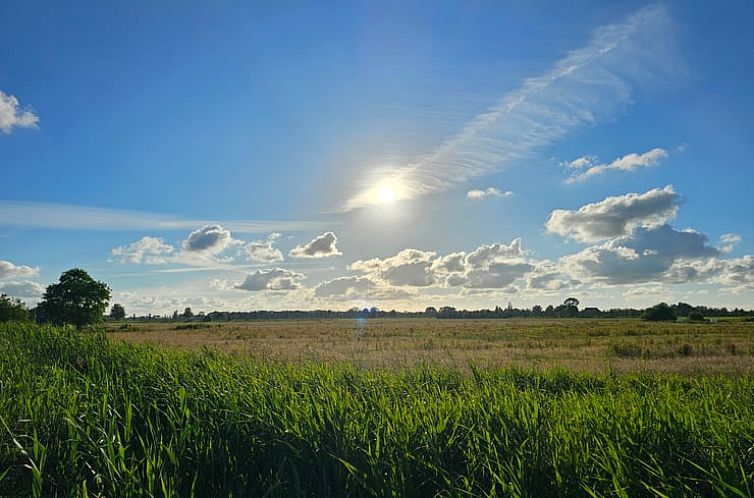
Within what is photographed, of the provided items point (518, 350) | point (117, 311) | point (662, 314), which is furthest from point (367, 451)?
point (117, 311)

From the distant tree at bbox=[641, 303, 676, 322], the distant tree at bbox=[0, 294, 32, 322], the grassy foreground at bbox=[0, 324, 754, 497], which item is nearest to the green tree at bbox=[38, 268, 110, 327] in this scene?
the distant tree at bbox=[0, 294, 32, 322]

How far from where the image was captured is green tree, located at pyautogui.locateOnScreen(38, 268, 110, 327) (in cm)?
5569

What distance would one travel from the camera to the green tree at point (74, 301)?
183 ft

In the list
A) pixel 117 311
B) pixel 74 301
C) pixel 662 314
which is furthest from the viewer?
pixel 117 311

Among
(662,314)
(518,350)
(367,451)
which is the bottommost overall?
(518,350)

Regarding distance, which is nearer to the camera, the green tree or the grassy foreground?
the grassy foreground

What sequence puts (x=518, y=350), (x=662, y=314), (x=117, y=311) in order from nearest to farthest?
(x=518, y=350), (x=662, y=314), (x=117, y=311)

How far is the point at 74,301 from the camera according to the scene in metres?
56.3

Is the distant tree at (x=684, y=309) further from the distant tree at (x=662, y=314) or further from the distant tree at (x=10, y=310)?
the distant tree at (x=10, y=310)

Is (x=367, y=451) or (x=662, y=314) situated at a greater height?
(x=662, y=314)

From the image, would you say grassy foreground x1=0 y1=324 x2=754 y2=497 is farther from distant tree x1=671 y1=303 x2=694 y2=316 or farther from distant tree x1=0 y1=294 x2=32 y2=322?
distant tree x1=671 y1=303 x2=694 y2=316

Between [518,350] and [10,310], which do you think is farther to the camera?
[10,310]

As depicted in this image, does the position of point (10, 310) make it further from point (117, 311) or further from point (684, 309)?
point (684, 309)

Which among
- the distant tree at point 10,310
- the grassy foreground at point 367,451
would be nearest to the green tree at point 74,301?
the distant tree at point 10,310
